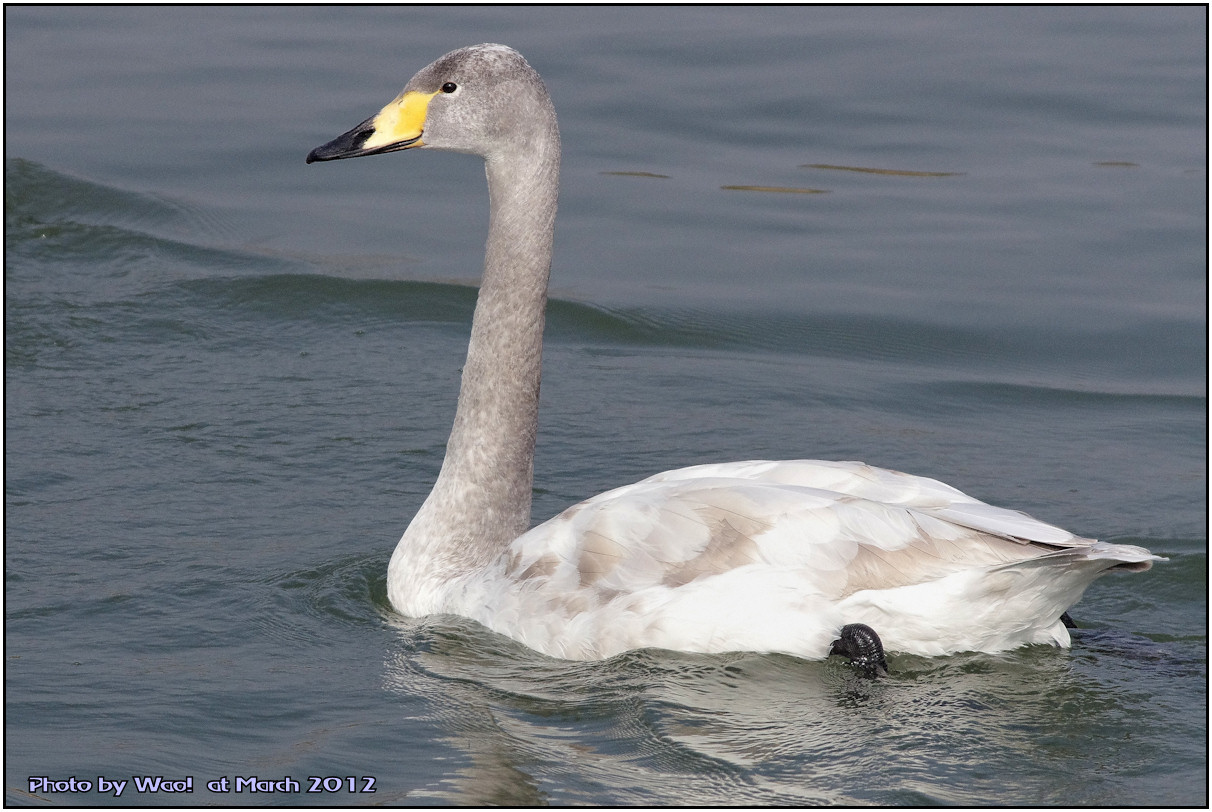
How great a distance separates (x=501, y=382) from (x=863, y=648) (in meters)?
1.88

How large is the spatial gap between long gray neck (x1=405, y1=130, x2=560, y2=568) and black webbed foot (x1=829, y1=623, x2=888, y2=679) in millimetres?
1663

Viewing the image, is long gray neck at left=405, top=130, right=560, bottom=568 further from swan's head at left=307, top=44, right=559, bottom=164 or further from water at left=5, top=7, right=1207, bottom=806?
water at left=5, top=7, right=1207, bottom=806

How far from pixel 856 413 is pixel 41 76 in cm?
853

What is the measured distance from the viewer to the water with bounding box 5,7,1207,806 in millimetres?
5117

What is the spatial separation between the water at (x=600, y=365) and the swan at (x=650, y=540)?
0.16 meters

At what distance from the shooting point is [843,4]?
16.3m

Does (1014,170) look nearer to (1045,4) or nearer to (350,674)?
(1045,4)

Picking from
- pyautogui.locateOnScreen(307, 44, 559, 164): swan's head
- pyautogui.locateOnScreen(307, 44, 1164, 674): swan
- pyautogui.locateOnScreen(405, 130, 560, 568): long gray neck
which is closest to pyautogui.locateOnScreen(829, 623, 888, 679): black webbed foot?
pyautogui.locateOnScreen(307, 44, 1164, 674): swan

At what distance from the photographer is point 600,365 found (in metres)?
9.35

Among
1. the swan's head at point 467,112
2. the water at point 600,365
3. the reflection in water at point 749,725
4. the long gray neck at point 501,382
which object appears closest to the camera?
the reflection in water at point 749,725

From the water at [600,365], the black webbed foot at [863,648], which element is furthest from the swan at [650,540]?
the water at [600,365]

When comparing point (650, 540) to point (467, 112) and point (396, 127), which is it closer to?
point (467, 112)

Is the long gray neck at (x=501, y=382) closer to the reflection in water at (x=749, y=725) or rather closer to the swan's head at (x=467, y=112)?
the swan's head at (x=467, y=112)

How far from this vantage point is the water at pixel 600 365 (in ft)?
16.8
